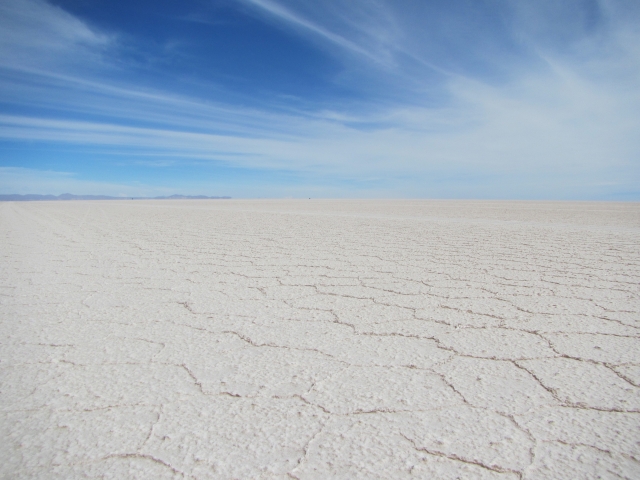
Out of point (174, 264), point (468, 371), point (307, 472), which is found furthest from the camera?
point (174, 264)

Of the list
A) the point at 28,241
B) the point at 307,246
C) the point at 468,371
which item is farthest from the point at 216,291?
the point at 28,241

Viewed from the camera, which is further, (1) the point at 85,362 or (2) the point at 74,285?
(2) the point at 74,285

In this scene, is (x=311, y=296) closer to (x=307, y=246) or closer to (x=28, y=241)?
(x=307, y=246)

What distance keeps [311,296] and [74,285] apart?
5.06ft

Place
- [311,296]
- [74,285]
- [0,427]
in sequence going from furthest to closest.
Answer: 1. [74,285]
2. [311,296]
3. [0,427]

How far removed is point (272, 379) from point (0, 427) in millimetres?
703

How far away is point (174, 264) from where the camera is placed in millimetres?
3172

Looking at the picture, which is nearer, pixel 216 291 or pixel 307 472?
pixel 307 472

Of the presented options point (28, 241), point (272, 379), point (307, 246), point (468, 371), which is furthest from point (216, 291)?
point (28, 241)

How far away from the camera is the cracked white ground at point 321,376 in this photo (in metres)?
0.85

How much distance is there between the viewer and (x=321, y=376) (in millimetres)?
1211

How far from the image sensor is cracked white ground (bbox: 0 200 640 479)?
848mm

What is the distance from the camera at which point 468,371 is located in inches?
48.6

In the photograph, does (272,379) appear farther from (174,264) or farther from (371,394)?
(174,264)
